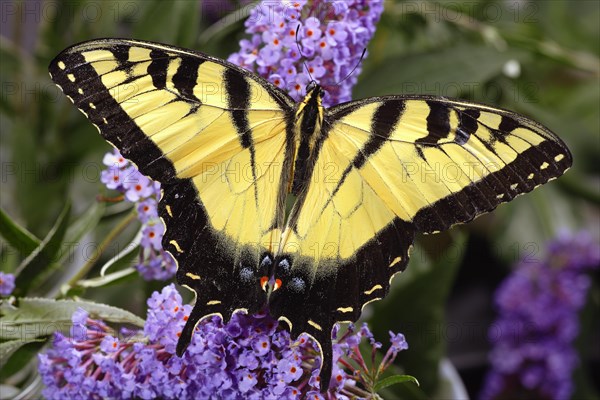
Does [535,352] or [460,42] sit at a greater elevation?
[460,42]

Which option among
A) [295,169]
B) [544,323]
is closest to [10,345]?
[295,169]

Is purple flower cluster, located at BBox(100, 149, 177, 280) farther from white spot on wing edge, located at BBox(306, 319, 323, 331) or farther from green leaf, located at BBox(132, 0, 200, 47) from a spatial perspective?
green leaf, located at BBox(132, 0, 200, 47)

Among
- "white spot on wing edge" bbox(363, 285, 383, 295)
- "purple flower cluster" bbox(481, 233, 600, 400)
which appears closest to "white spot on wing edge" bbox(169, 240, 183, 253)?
"white spot on wing edge" bbox(363, 285, 383, 295)

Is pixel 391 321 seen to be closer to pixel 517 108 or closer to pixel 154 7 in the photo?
pixel 517 108

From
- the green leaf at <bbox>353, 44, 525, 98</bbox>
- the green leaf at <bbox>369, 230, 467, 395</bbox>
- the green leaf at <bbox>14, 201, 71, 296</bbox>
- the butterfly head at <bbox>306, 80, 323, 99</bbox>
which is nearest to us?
the butterfly head at <bbox>306, 80, 323, 99</bbox>

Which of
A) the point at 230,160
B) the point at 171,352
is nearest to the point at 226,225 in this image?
the point at 230,160

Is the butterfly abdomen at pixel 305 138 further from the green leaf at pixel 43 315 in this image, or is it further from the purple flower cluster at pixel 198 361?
the green leaf at pixel 43 315

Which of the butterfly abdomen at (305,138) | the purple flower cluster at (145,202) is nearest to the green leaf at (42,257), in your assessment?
the purple flower cluster at (145,202)
